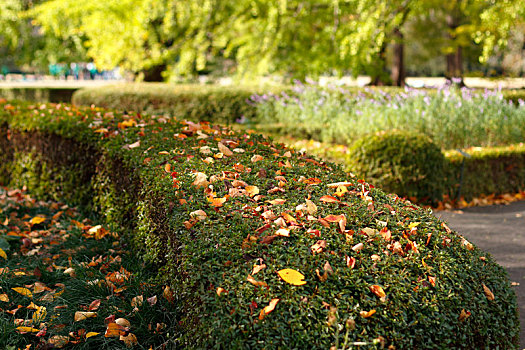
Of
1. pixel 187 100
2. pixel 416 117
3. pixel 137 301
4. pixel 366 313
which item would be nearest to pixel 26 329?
pixel 137 301

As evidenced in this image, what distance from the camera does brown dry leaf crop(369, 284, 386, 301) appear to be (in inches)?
77.8

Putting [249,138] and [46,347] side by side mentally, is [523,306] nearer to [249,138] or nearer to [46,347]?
[249,138]

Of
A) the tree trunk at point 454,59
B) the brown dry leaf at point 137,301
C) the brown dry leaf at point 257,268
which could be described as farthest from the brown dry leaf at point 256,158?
the tree trunk at point 454,59

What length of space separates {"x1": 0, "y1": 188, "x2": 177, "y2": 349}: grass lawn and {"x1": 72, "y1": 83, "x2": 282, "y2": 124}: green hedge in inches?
214

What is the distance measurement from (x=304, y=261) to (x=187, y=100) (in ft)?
28.9

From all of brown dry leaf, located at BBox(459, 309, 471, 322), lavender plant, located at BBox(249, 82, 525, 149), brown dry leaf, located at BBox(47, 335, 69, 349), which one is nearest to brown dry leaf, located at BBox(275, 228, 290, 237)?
brown dry leaf, located at BBox(459, 309, 471, 322)

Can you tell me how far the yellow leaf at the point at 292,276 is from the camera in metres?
1.98

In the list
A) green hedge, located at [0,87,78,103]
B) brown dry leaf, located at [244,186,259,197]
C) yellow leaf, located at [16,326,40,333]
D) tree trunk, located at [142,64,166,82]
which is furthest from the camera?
green hedge, located at [0,87,78,103]

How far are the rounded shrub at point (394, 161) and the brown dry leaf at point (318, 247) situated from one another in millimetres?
3594

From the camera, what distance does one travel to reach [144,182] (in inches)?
126

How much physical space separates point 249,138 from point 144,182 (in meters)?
1.03

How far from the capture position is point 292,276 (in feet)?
6.58

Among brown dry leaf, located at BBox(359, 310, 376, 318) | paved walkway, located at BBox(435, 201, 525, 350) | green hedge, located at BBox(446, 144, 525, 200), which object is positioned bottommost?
paved walkway, located at BBox(435, 201, 525, 350)

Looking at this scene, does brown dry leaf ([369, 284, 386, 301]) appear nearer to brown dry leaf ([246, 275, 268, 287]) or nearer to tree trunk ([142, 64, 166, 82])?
brown dry leaf ([246, 275, 268, 287])
